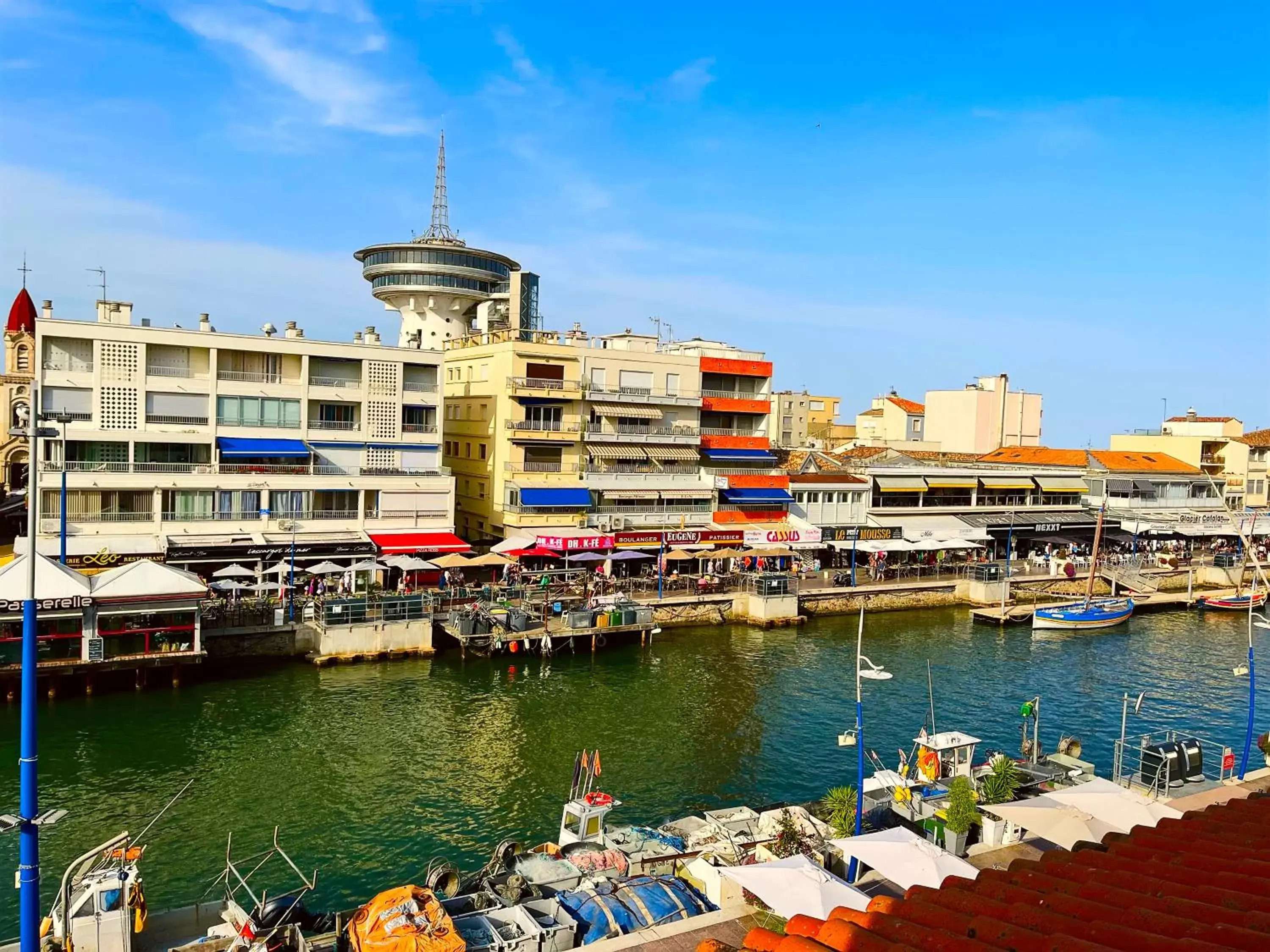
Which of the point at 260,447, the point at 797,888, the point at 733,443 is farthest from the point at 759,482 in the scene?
the point at 797,888

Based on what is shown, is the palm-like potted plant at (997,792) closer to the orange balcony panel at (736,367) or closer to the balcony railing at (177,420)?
the balcony railing at (177,420)

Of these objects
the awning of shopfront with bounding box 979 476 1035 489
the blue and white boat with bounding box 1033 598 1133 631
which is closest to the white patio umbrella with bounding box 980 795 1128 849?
the blue and white boat with bounding box 1033 598 1133 631

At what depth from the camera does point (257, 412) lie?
48.0 meters

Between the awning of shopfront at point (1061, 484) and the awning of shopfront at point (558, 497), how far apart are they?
4151 cm

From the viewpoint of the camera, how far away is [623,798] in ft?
86.4

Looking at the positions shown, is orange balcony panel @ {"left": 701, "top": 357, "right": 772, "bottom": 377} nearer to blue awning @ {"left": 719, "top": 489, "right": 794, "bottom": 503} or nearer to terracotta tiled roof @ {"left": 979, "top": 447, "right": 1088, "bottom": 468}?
blue awning @ {"left": 719, "top": 489, "right": 794, "bottom": 503}

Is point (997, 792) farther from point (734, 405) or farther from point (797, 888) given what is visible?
point (734, 405)

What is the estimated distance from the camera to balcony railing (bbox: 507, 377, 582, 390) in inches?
2176

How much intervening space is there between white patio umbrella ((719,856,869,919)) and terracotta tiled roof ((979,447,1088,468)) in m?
73.6

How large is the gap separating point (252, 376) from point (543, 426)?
17.0 meters

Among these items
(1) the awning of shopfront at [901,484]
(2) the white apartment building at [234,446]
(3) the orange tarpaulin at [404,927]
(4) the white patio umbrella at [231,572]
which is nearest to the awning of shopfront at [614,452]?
(2) the white apartment building at [234,446]

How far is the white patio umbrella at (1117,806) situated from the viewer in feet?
62.4

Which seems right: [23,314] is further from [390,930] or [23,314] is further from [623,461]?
[390,930]

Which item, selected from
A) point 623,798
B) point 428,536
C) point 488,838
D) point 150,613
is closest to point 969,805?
point 623,798
